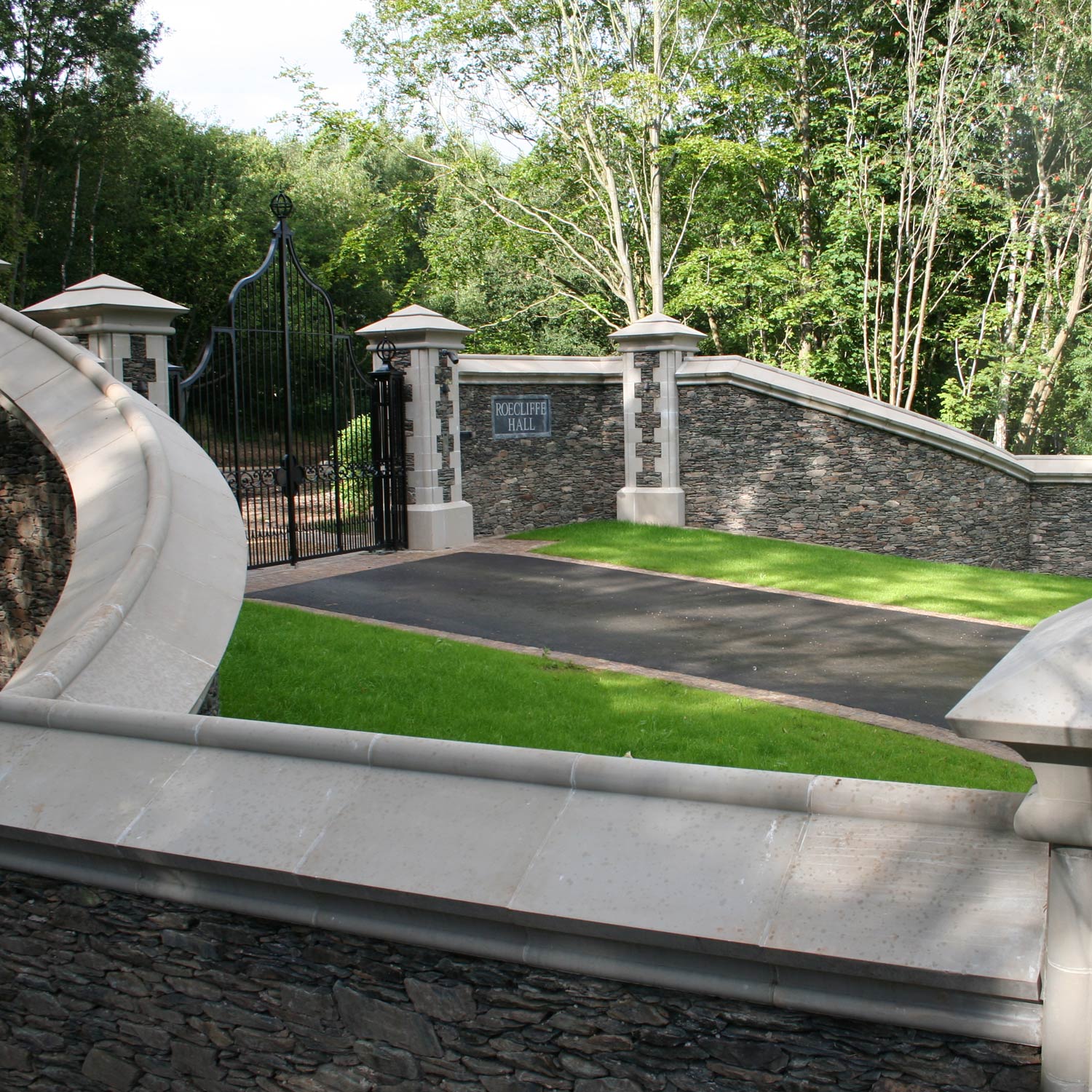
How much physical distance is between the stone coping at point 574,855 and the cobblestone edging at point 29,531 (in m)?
3.44

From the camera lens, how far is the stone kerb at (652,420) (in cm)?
1755

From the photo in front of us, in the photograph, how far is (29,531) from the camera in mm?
7457

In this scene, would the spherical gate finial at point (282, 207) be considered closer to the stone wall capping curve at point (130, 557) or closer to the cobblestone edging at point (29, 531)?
the stone wall capping curve at point (130, 557)

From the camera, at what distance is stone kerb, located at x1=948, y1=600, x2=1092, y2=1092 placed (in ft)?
8.50

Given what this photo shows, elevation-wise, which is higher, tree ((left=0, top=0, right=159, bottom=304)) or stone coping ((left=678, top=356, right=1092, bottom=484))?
tree ((left=0, top=0, right=159, bottom=304))

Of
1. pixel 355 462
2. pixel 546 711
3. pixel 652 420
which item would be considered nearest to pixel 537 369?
pixel 652 420

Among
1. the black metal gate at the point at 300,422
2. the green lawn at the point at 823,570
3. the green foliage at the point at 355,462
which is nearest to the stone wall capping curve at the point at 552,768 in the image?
the black metal gate at the point at 300,422

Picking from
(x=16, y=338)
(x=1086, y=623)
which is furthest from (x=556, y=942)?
(x=16, y=338)

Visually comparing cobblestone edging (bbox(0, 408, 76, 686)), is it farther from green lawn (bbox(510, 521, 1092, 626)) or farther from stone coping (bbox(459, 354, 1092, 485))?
stone coping (bbox(459, 354, 1092, 485))

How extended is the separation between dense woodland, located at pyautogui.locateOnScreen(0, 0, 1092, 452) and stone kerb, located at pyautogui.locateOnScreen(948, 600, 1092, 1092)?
77.5 feet

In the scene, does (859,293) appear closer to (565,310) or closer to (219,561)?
(565,310)

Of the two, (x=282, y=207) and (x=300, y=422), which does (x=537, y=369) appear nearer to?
(x=300, y=422)

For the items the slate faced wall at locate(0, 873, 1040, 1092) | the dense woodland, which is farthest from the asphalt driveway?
the dense woodland

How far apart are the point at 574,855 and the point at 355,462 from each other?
12084mm
